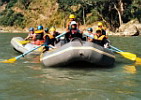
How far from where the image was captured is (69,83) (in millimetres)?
5434

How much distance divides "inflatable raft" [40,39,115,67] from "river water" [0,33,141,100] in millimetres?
218

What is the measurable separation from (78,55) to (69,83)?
1.22 metres

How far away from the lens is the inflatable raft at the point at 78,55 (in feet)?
21.4

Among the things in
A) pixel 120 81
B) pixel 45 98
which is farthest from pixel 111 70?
pixel 45 98

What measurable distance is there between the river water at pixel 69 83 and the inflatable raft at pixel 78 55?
0.22 metres

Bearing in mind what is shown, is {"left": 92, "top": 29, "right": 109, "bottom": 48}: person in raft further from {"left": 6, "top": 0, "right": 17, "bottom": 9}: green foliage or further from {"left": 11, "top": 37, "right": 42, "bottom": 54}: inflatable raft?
{"left": 6, "top": 0, "right": 17, "bottom": 9}: green foliage

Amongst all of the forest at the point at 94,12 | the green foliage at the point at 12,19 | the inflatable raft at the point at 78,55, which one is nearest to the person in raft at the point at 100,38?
the inflatable raft at the point at 78,55

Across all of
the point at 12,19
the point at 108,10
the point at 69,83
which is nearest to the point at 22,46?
the point at 69,83

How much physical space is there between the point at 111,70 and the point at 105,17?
93.5 feet

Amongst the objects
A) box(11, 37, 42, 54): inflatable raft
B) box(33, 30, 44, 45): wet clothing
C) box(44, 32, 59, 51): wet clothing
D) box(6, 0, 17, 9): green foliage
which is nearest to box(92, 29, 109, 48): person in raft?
box(44, 32, 59, 51): wet clothing

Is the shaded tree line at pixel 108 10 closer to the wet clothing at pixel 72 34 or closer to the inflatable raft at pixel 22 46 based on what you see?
the inflatable raft at pixel 22 46

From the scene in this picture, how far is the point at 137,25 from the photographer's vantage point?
29297 mm

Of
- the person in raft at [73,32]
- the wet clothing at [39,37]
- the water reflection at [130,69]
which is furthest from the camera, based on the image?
the wet clothing at [39,37]

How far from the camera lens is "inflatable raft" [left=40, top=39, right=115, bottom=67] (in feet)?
21.4
